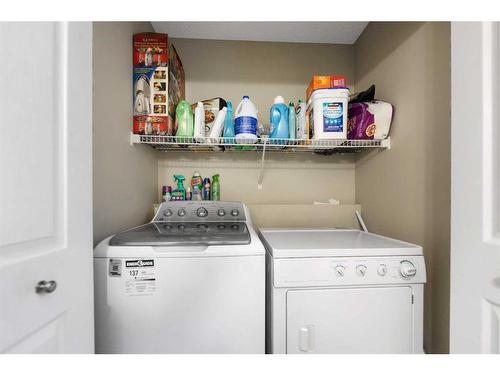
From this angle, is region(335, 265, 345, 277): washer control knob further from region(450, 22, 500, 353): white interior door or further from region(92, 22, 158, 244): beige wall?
region(92, 22, 158, 244): beige wall

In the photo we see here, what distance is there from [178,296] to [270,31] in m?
2.16

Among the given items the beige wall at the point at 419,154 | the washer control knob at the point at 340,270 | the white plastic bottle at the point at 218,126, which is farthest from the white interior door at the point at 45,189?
the beige wall at the point at 419,154

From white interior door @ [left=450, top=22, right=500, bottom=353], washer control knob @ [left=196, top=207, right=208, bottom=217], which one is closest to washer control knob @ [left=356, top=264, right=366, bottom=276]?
white interior door @ [left=450, top=22, right=500, bottom=353]

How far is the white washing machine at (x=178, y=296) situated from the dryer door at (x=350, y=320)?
0.65 ft

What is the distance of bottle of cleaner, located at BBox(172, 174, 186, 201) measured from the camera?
193 cm

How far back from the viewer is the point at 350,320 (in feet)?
3.76

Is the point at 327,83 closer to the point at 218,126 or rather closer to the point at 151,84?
the point at 218,126

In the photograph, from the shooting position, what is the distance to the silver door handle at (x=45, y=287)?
61 cm

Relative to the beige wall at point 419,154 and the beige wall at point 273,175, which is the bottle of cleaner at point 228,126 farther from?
the beige wall at point 419,154

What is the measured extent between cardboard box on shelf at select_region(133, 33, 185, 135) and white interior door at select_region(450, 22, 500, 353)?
154 centimetres

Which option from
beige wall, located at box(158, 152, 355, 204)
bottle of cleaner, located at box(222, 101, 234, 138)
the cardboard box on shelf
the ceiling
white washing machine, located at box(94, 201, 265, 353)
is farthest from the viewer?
beige wall, located at box(158, 152, 355, 204)

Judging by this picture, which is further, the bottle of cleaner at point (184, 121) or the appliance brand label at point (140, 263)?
the bottle of cleaner at point (184, 121)
